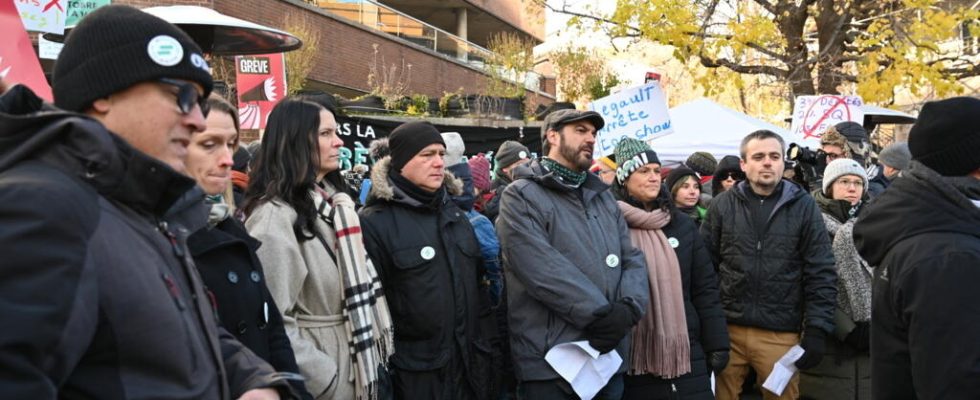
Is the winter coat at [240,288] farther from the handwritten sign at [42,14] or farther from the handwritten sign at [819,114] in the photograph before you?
the handwritten sign at [819,114]

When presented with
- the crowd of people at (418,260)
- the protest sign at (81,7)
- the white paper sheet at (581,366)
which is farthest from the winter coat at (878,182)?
the protest sign at (81,7)

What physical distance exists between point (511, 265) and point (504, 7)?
31.6 metres

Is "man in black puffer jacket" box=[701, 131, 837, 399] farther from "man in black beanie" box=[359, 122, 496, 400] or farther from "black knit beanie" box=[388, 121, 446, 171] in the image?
"black knit beanie" box=[388, 121, 446, 171]

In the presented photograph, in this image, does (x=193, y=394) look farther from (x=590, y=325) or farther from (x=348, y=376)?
(x=590, y=325)

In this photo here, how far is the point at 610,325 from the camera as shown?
4555mm

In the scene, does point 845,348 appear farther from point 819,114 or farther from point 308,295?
point 819,114

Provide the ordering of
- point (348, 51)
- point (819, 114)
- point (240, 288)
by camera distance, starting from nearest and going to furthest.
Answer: point (240, 288) < point (819, 114) < point (348, 51)

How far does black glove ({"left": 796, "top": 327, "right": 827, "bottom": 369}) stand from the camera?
2325 millimetres

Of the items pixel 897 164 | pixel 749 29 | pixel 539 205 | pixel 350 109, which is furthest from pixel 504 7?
pixel 539 205

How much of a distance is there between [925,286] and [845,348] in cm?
353

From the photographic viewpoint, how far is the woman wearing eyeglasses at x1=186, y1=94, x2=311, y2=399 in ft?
10.1

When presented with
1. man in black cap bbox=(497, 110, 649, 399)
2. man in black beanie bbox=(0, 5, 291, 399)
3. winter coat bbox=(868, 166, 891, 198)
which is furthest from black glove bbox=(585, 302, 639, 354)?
winter coat bbox=(868, 166, 891, 198)

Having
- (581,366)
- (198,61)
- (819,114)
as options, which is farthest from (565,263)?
(819,114)

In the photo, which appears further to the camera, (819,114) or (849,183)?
(819,114)
